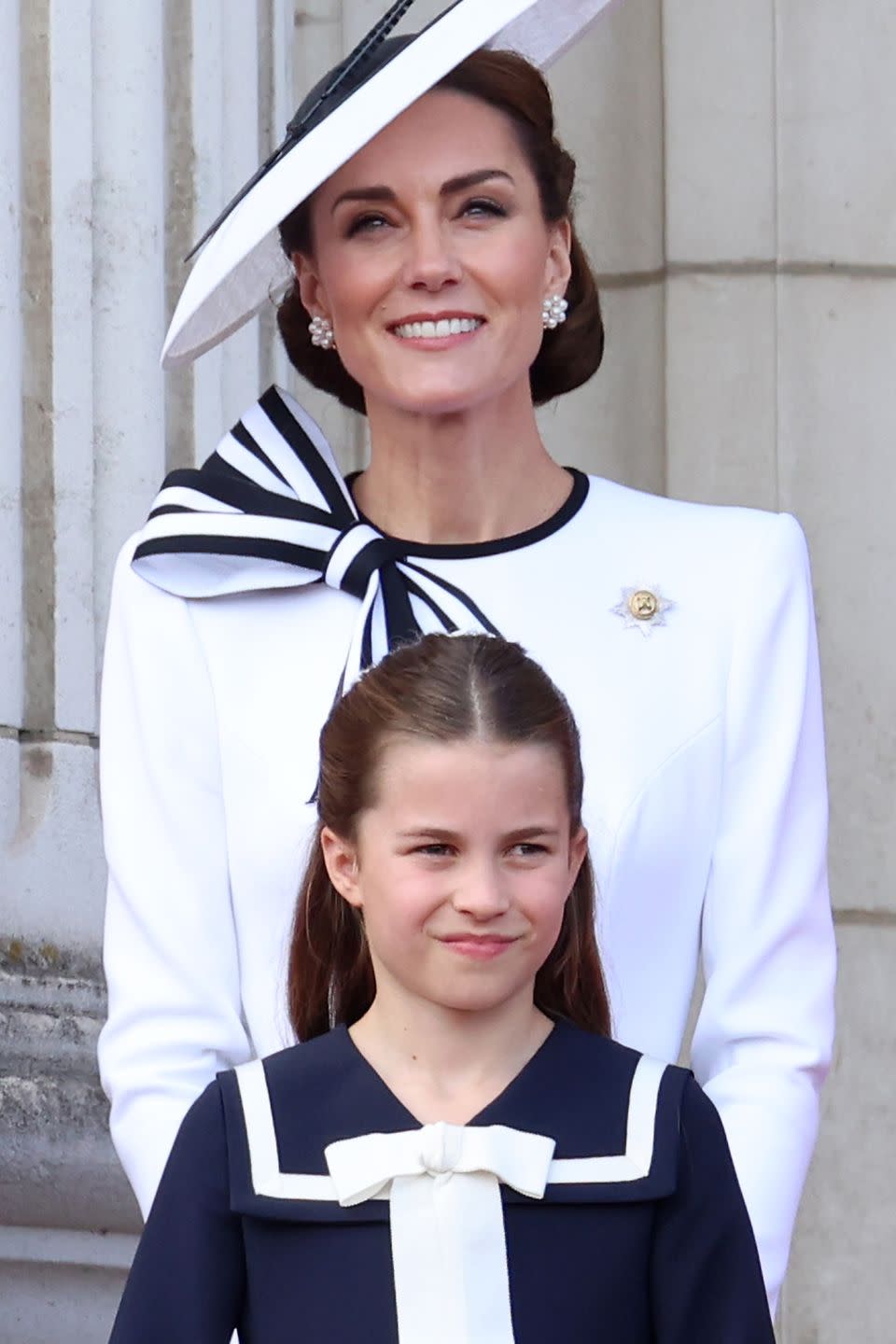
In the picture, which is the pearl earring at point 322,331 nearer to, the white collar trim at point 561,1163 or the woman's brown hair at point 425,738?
the woman's brown hair at point 425,738

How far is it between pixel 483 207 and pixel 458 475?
23 cm

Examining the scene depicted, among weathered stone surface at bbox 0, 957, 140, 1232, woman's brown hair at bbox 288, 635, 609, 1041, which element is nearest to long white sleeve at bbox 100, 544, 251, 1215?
woman's brown hair at bbox 288, 635, 609, 1041

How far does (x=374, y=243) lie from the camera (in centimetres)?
262

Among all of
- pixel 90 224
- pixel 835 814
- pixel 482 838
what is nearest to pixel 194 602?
pixel 482 838

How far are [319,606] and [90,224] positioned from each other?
120cm

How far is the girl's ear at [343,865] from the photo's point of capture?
2180 mm

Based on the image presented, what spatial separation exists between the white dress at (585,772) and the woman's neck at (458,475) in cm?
3

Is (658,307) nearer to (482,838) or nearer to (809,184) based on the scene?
(809,184)

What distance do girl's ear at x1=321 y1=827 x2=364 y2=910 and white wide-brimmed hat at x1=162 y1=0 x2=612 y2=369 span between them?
0.58 m

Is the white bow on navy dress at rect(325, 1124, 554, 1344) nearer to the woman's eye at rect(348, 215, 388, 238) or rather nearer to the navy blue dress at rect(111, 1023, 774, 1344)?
the navy blue dress at rect(111, 1023, 774, 1344)

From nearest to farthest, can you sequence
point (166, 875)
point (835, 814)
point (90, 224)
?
point (166, 875), point (90, 224), point (835, 814)

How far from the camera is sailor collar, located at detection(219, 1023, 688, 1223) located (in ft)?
6.70

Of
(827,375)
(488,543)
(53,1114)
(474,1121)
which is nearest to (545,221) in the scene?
(488,543)

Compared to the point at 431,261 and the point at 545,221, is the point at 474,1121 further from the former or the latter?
the point at 545,221
